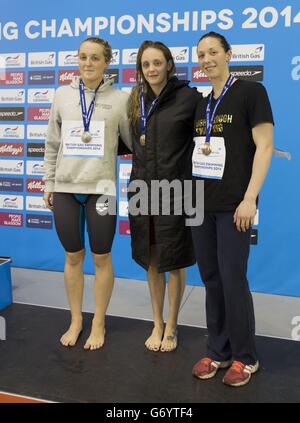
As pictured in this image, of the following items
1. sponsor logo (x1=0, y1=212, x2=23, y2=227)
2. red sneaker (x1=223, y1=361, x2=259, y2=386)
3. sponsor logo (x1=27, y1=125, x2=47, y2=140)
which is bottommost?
red sneaker (x1=223, y1=361, x2=259, y2=386)

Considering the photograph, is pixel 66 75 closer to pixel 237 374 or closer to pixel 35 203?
pixel 35 203

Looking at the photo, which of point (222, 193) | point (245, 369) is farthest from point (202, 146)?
point (245, 369)

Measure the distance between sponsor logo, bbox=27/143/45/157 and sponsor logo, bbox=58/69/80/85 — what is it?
0.55 m

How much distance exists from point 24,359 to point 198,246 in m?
1.01

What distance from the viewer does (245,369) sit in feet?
6.05

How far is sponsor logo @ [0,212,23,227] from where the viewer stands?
3.75 meters

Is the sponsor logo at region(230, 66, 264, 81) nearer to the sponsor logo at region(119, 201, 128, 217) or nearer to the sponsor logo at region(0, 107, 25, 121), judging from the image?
the sponsor logo at region(119, 201, 128, 217)

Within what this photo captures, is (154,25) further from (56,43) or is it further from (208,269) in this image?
(208,269)

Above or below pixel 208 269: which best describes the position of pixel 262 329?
below

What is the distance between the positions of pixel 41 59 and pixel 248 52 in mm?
1689

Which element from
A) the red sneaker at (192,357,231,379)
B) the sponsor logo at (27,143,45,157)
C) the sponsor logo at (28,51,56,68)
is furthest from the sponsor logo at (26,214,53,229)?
the red sneaker at (192,357,231,379)

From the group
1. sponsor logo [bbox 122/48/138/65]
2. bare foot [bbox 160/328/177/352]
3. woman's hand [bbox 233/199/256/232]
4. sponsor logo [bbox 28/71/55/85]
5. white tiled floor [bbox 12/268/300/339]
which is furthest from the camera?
sponsor logo [bbox 28/71/55/85]

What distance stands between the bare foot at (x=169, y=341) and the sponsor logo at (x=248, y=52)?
1.98 metres

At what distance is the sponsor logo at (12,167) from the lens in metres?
3.72
